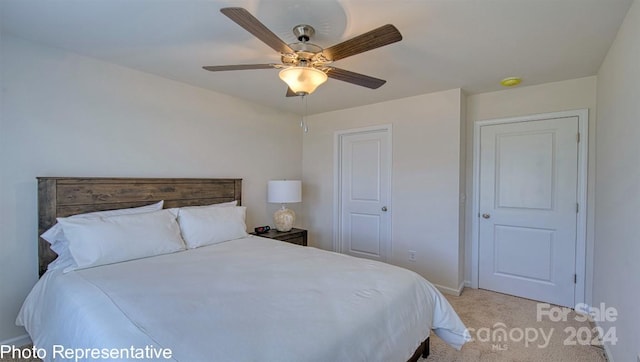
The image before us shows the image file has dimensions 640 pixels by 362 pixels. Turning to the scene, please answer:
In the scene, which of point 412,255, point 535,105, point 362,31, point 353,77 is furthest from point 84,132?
point 535,105

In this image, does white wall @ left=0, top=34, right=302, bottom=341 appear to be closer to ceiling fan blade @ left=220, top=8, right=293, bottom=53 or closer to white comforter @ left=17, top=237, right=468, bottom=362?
white comforter @ left=17, top=237, right=468, bottom=362

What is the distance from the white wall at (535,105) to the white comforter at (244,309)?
1.95 metres

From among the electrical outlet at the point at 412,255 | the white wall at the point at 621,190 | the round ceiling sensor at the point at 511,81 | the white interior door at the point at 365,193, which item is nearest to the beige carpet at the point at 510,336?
the white wall at the point at 621,190

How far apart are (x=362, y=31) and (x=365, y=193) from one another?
93.7 inches

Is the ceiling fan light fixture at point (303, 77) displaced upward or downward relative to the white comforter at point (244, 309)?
upward

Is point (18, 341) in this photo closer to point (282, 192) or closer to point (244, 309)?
point (244, 309)

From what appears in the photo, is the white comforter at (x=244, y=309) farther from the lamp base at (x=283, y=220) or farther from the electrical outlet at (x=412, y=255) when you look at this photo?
the electrical outlet at (x=412, y=255)

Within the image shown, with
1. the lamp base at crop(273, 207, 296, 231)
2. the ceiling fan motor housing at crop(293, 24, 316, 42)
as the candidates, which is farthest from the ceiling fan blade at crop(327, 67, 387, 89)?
the lamp base at crop(273, 207, 296, 231)

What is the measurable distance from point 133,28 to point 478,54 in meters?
2.54

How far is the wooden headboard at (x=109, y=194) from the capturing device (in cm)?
214

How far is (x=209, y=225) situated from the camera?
8.67ft

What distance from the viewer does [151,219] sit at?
2.32 metres

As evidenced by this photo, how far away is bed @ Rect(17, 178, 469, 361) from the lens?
1132 millimetres

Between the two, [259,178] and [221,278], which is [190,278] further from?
[259,178]
